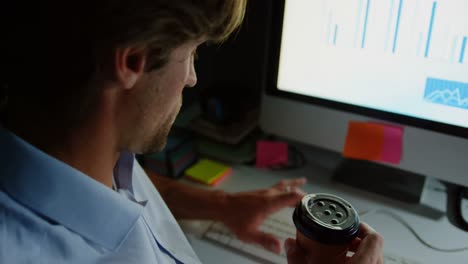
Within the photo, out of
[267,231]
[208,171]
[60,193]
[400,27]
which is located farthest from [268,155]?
[60,193]

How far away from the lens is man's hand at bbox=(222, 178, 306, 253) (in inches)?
29.1

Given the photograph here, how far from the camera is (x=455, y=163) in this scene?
2.62ft

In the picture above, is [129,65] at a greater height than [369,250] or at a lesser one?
greater

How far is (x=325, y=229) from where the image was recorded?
21.6 inches

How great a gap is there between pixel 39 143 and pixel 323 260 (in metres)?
0.34

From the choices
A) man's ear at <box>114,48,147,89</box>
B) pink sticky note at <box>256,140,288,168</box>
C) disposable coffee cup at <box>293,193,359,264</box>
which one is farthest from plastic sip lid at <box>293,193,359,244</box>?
pink sticky note at <box>256,140,288,168</box>

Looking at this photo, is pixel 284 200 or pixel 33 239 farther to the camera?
pixel 284 200

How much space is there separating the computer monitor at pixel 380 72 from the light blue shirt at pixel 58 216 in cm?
41

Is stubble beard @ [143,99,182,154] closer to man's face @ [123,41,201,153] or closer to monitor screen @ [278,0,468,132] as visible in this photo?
man's face @ [123,41,201,153]

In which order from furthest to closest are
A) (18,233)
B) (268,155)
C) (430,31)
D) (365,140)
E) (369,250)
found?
1. (268,155)
2. (365,140)
3. (430,31)
4. (369,250)
5. (18,233)

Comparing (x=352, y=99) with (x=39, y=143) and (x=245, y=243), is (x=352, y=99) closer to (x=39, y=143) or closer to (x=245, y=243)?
(x=245, y=243)

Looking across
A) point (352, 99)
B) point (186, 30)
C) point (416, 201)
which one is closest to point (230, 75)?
point (352, 99)

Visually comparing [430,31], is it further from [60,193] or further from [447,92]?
[60,193]

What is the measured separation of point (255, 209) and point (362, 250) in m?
0.22
